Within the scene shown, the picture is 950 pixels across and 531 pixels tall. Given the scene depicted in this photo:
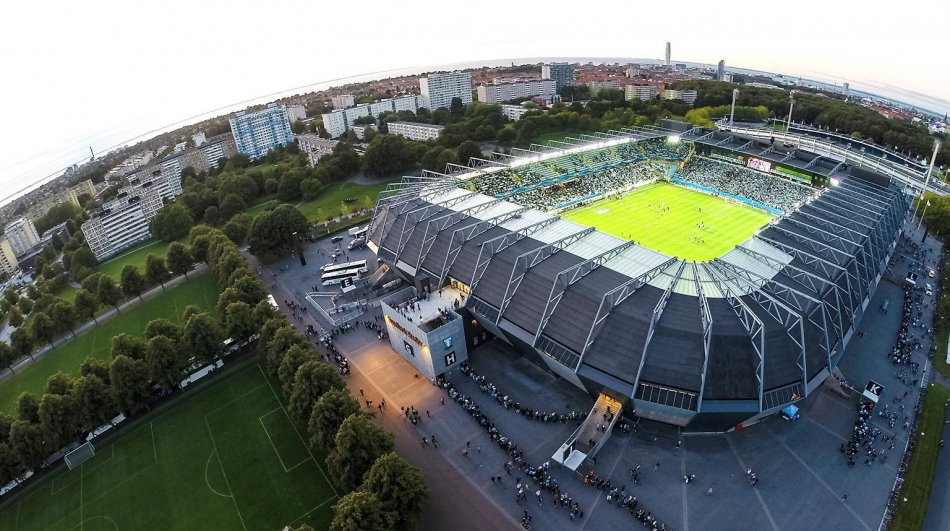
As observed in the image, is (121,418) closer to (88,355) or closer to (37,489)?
(37,489)

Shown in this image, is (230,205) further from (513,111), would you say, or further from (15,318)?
(513,111)

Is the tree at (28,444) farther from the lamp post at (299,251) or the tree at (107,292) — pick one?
the lamp post at (299,251)

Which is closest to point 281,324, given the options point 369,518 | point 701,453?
point 369,518

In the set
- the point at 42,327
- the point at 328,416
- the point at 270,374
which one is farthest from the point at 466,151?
the point at 328,416

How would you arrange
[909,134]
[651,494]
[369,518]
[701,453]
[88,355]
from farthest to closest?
[909,134] → [88,355] → [701,453] → [651,494] → [369,518]

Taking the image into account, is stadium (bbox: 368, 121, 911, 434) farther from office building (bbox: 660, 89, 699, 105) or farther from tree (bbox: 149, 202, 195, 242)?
office building (bbox: 660, 89, 699, 105)
